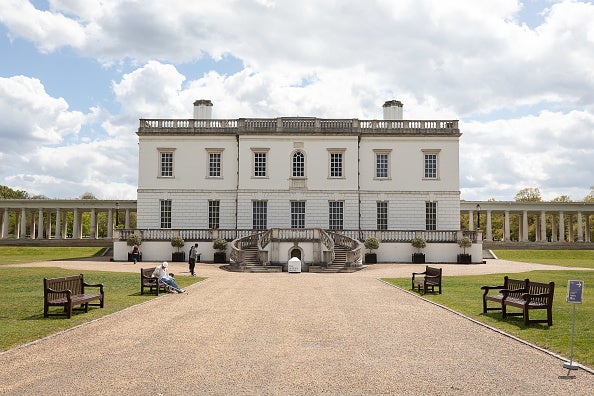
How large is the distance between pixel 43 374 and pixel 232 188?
39.7 meters

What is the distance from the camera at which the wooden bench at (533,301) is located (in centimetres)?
1416

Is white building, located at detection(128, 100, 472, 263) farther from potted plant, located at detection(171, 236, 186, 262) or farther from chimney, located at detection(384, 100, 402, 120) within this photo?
potted plant, located at detection(171, 236, 186, 262)

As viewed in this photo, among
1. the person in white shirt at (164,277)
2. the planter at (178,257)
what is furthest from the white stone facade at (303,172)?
the person in white shirt at (164,277)

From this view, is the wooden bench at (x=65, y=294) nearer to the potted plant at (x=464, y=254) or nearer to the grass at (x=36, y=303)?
the grass at (x=36, y=303)

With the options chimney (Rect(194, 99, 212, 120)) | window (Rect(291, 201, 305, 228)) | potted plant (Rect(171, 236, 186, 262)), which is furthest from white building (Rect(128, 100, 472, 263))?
potted plant (Rect(171, 236, 186, 262))

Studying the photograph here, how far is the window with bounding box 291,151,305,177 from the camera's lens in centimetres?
4866

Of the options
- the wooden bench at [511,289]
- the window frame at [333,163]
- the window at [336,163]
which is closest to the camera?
the wooden bench at [511,289]

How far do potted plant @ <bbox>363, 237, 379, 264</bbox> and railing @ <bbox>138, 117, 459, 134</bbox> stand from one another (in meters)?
9.75

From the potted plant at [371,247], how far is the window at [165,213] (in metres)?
15.9

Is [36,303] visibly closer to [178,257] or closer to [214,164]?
[178,257]

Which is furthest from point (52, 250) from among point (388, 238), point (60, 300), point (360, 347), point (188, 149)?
point (360, 347)

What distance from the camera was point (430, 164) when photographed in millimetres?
48938

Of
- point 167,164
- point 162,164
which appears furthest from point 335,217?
point 162,164

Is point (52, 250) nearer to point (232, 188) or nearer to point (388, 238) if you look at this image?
point (232, 188)
